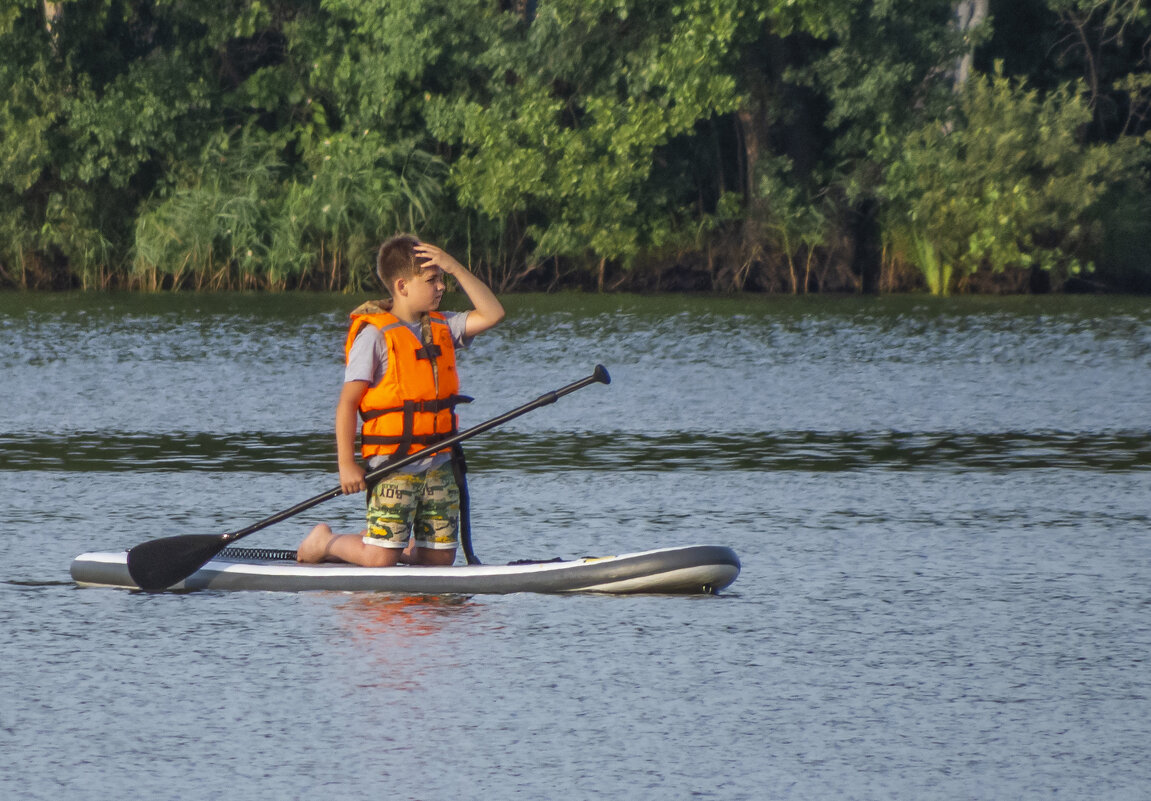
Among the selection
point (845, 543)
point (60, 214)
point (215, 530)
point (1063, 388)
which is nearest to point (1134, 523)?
point (845, 543)

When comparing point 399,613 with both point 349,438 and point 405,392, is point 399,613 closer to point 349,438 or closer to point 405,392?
point 349,438

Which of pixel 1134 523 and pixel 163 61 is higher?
pixel 163 61

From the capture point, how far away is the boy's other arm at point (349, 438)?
7.33 metres

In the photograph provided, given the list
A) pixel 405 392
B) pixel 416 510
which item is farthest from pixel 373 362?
pixel 416 510

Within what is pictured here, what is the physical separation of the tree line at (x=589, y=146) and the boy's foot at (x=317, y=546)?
85.5 ft

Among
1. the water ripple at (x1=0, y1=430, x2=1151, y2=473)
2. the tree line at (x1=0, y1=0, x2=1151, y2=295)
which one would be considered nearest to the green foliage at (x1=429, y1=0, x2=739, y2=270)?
the tree line at (x1=0, y1=0, x2=1151, y2=295)

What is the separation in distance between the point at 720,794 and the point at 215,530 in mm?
4740

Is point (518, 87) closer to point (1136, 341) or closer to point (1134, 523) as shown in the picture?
point (1136, 341)

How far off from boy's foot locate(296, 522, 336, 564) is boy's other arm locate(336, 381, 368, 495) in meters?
0.34

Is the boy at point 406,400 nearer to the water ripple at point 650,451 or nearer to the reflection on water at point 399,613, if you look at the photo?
the reflection on water at point 399,613

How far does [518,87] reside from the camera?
35.8 metres

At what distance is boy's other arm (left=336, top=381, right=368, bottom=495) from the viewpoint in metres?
7.33

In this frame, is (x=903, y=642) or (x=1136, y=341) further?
(x=1136, y=341)

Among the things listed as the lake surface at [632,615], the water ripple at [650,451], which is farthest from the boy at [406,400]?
the water ripple at [650,451]
